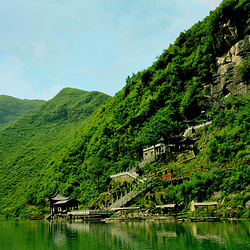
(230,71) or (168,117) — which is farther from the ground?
(230,71)

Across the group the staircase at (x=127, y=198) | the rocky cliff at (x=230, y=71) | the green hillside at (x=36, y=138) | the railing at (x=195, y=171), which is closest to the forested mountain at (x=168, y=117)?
the rocky cliff at (x=230, y=71)

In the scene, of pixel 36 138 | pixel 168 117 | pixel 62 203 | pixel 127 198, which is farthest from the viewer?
pixel 36 138

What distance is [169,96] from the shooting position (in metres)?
64.8

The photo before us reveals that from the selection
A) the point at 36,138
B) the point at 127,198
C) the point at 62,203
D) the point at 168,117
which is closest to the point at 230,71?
the point at 168,117

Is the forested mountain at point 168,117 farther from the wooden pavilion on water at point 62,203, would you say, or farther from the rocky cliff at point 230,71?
the wooden pavilion on water at point 62,203

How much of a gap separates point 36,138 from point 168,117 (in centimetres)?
8868

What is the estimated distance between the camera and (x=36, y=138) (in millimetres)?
126750

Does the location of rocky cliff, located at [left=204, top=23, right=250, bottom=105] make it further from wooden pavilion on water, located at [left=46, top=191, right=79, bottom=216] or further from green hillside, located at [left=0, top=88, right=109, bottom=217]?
green hillside, located at [left=0, top=88, right=109, bottom=217]

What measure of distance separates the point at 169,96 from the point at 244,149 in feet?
119

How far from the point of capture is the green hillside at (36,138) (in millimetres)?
87875

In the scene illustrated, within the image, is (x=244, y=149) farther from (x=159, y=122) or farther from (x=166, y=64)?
(x=166, y=64)

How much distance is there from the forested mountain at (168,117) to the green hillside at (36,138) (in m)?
0.65

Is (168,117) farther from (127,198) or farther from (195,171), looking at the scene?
(195,171)

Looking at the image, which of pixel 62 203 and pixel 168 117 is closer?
pixel 62 203
